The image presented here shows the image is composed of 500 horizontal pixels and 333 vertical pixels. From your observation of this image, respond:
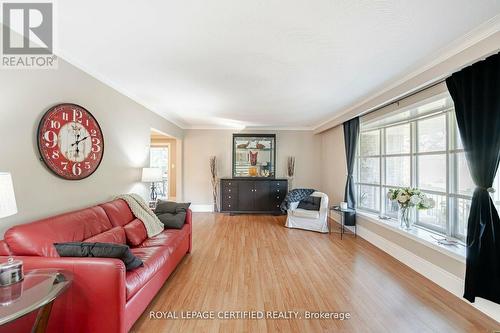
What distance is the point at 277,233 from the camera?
4.64 metres

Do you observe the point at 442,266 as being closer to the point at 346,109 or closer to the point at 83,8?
the point at 346,109

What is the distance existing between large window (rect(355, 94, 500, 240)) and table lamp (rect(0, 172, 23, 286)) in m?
4.15

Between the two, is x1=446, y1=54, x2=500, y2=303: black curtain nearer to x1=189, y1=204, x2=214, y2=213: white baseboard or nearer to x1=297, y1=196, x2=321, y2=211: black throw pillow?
x1=297, y1=196, x2=321, y2=211: black throw pillow

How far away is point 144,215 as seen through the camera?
3096mm

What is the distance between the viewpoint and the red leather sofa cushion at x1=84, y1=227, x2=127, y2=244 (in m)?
2.22

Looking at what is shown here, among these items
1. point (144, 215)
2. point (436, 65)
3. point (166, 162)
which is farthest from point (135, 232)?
point (166, 162)

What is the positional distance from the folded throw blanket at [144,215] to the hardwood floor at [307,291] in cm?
64

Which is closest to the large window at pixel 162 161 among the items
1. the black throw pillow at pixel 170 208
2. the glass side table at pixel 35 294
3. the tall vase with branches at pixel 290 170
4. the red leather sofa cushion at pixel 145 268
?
the tall vase with branches at pixel 290 170

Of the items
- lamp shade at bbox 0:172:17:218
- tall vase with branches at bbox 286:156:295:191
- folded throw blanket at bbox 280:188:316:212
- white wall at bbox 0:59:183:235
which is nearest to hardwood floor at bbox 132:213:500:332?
folded throw blanket at bbox 280:188:316:212

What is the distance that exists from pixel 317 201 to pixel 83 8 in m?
4.95

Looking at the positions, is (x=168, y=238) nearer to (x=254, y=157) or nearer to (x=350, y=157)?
(x=350, y=157)

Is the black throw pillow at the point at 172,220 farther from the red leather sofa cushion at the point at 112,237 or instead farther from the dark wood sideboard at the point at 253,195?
the dark wood sideboard at the point at 253,195

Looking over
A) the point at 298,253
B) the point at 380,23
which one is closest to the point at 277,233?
the point at 298,253

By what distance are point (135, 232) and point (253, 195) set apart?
3.90 metres
